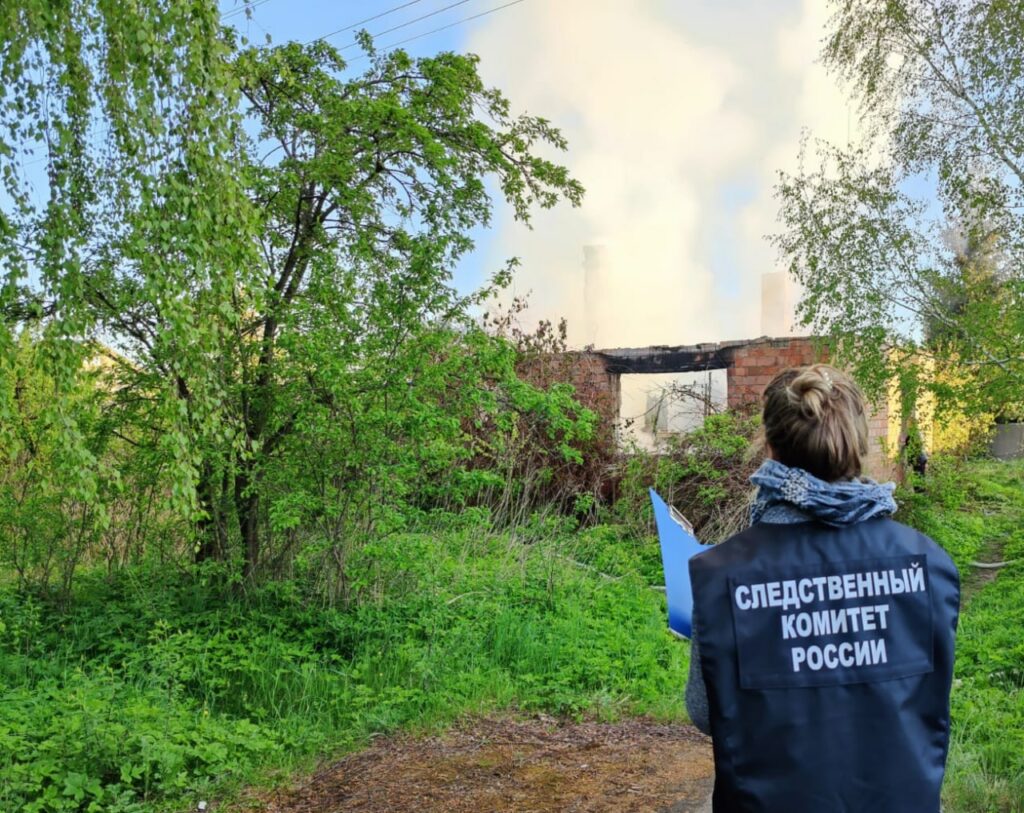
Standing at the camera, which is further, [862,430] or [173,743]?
[173,743]

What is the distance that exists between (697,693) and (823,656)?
0.27m

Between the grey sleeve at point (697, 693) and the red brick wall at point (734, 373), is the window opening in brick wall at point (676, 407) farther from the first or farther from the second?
the grey sleeve at point (697, 693)

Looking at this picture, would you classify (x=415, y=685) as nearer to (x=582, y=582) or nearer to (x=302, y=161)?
(x=582, y=582)

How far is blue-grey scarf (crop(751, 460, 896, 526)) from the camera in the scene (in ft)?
5.43

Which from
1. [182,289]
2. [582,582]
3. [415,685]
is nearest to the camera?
[182,289]

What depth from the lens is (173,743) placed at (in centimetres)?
430

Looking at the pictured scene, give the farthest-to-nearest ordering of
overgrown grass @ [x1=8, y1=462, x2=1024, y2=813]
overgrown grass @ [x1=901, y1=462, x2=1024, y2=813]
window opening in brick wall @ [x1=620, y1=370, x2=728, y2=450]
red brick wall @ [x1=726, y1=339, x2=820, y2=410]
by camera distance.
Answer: window opening in brick wall @ [x1=620, y1=370, x2=728, y2=450] < red brick wall @ [x1=726, y1=339, x2=820, y2=410] < overgrown grass @ [x1=8, y1=462, x2=1024, y2=813] < overgrown grass @ [x1=901, y1=462, x2=1024, y2=813]

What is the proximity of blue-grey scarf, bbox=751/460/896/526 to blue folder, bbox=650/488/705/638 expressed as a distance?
229mm

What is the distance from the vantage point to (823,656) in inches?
65.1

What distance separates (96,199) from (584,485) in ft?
28.3

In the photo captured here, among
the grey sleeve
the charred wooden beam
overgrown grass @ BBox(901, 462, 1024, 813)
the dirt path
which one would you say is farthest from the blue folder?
the charred wooden beam

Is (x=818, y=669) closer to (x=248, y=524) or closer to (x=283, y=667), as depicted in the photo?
(x=283, y=667)

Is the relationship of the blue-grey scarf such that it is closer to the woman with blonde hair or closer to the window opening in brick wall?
the woman with blonde hair

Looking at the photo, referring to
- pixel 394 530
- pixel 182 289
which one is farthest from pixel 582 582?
pixel 182 289
